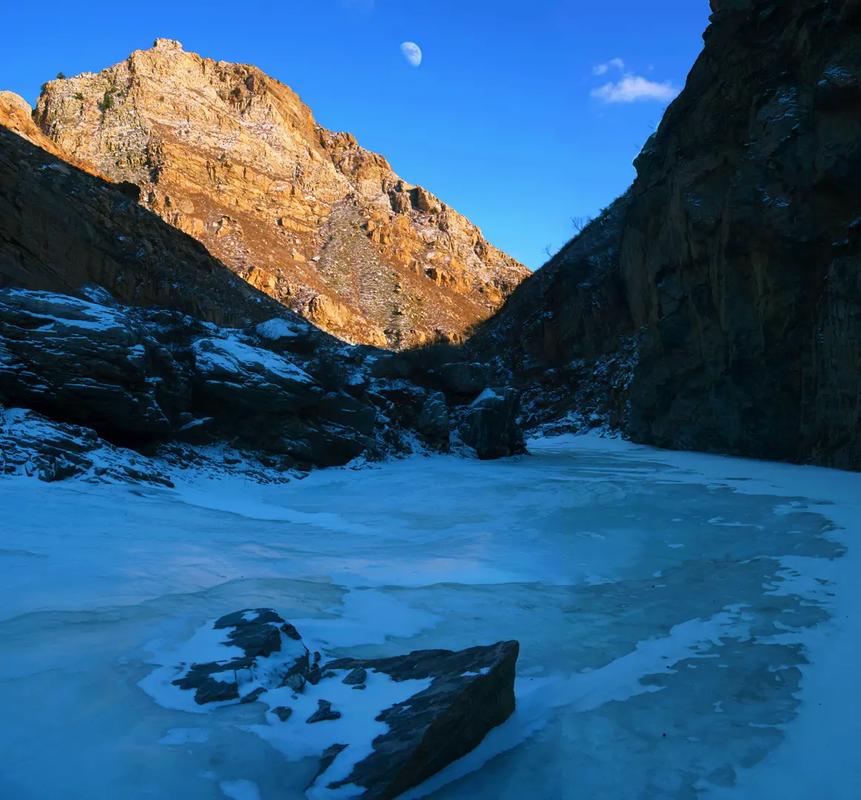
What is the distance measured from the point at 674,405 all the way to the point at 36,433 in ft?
56.8

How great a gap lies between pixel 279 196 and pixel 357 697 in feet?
231

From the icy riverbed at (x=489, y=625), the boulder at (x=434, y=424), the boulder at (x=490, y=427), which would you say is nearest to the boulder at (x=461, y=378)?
the boulder at (x=490, y=427)

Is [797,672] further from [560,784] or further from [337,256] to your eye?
[337,256]

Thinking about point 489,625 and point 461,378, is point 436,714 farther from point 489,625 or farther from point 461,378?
point 461,378

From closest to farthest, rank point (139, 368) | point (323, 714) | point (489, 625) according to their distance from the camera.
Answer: point (323, 714) → point (489, 625) → point (139, 368)

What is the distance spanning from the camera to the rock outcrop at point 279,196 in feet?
186

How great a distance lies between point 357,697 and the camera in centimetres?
285

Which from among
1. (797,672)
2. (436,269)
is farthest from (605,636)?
(436,269)

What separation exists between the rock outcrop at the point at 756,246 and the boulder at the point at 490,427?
5467mm

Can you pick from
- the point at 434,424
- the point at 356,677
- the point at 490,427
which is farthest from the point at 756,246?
the point at 356,677

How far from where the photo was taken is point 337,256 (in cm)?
6538

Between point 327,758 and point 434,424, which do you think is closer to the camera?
point 327,758

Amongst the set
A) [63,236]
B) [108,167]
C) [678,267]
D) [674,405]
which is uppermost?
[108,167]

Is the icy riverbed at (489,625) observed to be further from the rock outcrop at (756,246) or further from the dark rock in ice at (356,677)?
the rock outcrop at (756,246)
